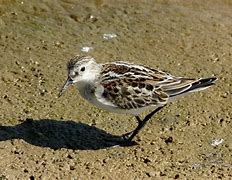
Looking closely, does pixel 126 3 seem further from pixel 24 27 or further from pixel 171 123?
pixel 171 123

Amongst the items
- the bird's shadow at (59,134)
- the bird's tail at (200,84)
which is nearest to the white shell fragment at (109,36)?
the bird's shadow at (59,134)

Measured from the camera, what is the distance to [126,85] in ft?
30.5

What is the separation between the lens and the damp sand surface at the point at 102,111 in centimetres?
928

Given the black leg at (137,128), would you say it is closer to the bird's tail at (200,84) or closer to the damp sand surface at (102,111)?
the damp sand surface at (102,111)

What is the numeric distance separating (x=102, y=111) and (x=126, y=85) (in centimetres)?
113

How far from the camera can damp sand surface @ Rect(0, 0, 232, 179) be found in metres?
9.28

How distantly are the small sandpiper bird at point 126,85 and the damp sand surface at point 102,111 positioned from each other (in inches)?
25.5

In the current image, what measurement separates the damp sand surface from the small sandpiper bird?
0.65m

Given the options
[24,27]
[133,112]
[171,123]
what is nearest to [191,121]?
[171,123]

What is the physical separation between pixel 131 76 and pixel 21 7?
13.4ft

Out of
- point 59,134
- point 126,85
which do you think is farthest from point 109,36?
point 126,85

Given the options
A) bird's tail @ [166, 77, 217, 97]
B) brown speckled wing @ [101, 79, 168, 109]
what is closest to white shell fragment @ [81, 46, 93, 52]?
brown speckled wing @ [101, 79, 168, 109]

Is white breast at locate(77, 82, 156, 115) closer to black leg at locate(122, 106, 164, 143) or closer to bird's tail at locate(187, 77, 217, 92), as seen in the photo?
black leg at locate(122, 106, 164, 143)

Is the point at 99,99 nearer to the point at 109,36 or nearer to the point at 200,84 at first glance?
the point at 200,84
